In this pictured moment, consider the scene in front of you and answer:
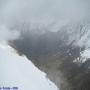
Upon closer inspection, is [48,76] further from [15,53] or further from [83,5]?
[83,5]

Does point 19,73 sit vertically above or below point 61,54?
below

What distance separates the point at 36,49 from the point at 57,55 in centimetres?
44

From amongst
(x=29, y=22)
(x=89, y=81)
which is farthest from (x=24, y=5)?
(x=89, y=81)

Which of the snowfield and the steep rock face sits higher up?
the steep rock face

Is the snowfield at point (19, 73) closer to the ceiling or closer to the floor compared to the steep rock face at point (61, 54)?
closer to the floor

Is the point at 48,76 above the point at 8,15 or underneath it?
underneath

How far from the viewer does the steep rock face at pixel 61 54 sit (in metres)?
4.96

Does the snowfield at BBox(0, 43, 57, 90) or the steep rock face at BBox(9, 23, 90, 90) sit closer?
the snowfield at BBox(0, 43, 57, 90)

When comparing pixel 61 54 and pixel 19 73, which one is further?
pixel 61 54

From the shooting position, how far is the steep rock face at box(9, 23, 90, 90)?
4.96m

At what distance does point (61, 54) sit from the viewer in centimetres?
530

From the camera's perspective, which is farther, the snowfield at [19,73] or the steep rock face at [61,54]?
the steep rock face at [61,54]

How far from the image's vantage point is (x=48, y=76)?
494cm

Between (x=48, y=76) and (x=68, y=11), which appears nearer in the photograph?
(x=48, y=76)
